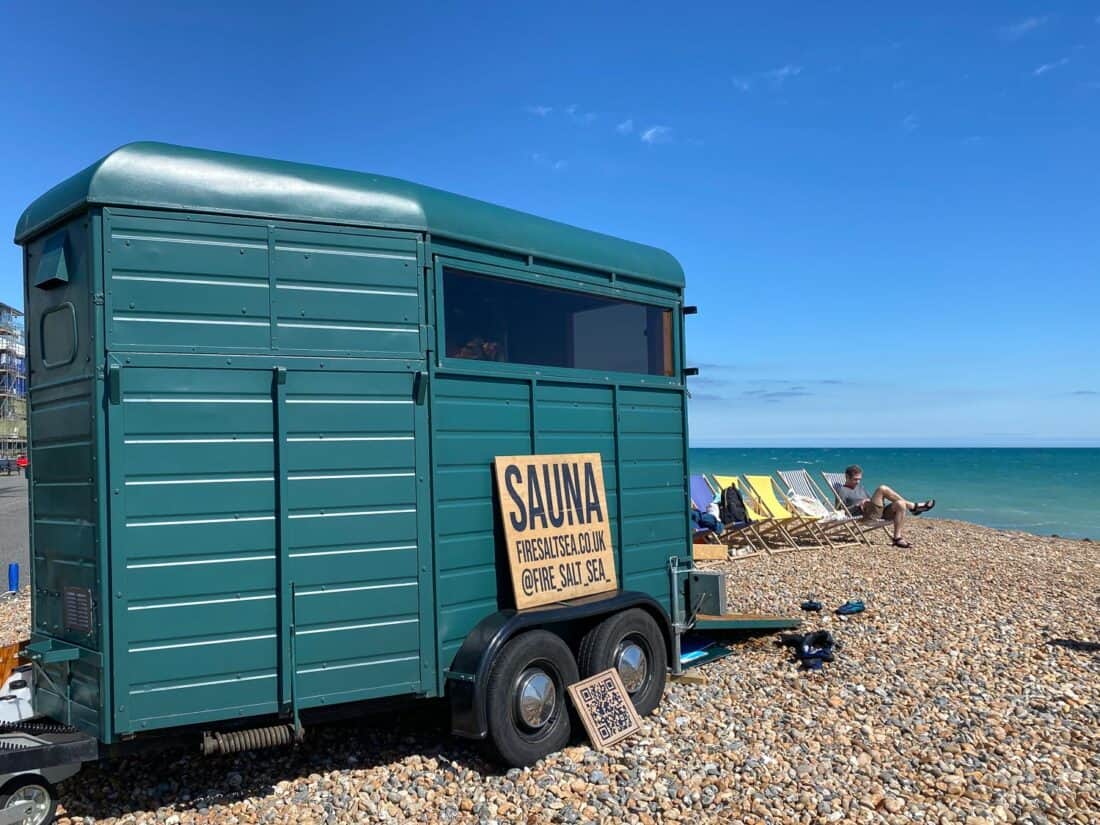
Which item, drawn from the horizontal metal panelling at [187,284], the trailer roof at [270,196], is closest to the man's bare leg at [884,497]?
the trailer roof at [270,196]

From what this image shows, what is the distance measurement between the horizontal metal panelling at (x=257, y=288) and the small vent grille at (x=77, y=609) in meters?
1.14

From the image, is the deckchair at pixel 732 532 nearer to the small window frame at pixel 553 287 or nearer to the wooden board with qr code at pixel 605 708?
the small window frame at pixel 553 287

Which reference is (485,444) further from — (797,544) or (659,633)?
(797,544)

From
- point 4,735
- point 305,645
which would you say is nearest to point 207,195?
point 305,645

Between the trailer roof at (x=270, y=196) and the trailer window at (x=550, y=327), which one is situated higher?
the trailer roof at (x=270, y=196)

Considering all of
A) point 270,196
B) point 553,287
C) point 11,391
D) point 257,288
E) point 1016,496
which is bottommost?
point 1016,496

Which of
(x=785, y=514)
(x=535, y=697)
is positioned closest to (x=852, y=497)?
(x=785, y=514)

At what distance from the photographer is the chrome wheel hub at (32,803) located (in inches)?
152

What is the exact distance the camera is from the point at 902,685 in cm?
609

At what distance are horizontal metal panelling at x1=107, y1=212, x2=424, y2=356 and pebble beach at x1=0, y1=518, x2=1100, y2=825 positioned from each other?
2.21 m

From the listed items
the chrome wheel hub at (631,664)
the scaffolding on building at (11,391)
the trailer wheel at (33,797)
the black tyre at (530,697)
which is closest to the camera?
the trailer wheel at (33,797)

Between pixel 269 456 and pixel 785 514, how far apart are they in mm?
10857

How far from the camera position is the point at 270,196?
4.27 m

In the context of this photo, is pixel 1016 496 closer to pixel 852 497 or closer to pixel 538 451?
pixel 852 497
